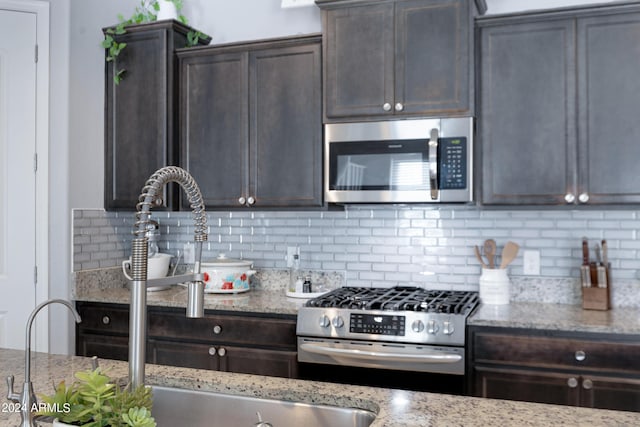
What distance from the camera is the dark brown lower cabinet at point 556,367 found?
2.53m

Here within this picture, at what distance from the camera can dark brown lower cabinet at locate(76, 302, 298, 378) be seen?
3.05 metres

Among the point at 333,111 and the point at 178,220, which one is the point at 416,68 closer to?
the point at 333,111

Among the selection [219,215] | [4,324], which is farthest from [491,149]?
[4,324]

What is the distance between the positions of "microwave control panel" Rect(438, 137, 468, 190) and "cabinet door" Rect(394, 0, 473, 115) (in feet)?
0.52

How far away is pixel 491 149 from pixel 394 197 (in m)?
0.53

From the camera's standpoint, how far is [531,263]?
3254mm

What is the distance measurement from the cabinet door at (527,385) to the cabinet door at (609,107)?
840 millimetres

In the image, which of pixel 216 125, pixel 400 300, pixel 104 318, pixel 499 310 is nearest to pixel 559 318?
pixel 499 310

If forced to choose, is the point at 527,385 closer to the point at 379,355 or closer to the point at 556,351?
the point at 556,351

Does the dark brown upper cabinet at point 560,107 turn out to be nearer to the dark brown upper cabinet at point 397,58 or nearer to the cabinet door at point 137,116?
the dark brown upper cabinet at point 397,58

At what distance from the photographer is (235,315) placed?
3146 millimetres

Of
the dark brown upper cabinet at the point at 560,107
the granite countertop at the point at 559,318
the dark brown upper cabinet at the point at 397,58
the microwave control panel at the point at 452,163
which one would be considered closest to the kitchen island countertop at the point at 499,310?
the granite countertop at the point at 559,318

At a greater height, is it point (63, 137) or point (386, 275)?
point (63, 137)

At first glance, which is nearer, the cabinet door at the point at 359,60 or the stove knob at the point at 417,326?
the stove knob at the point at 417,326
